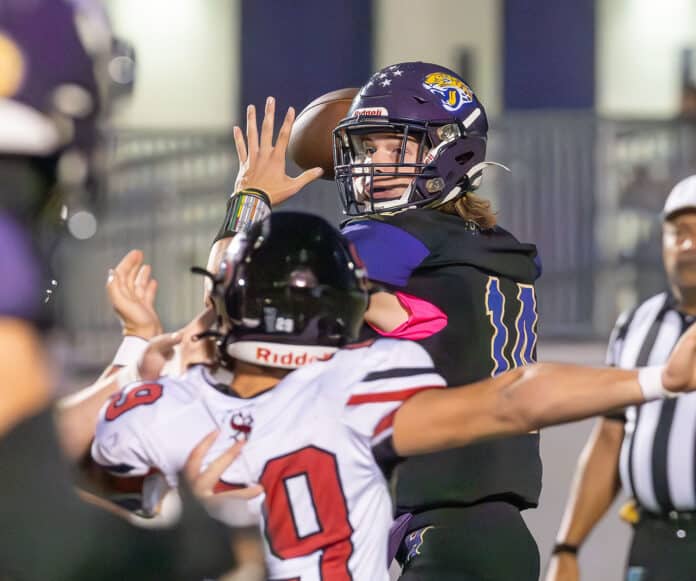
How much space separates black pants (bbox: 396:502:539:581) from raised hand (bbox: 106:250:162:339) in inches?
28.1

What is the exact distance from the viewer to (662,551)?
4535mm

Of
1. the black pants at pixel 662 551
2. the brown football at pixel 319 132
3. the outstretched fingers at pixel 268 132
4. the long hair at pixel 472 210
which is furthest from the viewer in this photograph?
the black pants at pixel 662 551

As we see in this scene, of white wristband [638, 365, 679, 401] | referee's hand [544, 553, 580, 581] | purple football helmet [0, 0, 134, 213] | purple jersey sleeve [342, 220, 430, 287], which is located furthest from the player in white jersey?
referee's hand [544, 553, 580, 581]

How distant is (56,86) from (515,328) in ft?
6.32

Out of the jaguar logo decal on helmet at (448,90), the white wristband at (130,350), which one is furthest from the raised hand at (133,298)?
the jaguar logo decal on helmet at (448,90)

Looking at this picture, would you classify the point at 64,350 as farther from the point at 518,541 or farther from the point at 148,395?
the point at 518,541

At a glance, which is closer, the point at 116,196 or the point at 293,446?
the point at 293,446

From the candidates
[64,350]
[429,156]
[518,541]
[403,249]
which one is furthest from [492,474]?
[64,350]

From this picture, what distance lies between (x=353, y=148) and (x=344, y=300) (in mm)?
1114

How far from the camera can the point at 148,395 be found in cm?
242

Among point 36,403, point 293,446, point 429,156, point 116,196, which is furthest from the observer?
point 116,196

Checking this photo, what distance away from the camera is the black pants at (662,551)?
445 centimetres

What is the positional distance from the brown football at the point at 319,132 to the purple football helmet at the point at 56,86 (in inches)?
90.1

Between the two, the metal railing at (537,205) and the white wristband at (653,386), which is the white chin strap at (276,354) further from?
the metal railing at (537,205)
